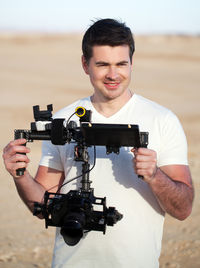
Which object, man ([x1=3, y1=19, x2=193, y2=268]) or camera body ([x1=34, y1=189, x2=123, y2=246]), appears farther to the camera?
man ([x1=3, y1=19, x2=193, y2=268])

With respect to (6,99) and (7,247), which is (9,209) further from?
(6,99)

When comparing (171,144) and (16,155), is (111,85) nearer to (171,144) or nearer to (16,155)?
(171,144)

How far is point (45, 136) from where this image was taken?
9.10ft

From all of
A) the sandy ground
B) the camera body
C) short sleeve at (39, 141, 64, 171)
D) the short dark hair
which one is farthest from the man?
the sandy ground

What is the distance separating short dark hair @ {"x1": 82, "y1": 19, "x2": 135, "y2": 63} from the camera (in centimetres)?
307

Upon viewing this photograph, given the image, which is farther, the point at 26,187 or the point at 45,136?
the point at 26,187

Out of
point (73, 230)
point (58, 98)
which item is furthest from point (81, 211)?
point (58, 98)

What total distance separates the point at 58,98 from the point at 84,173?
17.6 meters

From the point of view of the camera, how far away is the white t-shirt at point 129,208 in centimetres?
298

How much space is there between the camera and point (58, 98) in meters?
20.2

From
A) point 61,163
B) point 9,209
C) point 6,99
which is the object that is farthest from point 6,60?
point 61,163

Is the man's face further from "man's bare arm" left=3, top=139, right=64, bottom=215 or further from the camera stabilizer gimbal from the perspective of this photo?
"man's bare arm" left=3, top=139, right=64, bottom=215

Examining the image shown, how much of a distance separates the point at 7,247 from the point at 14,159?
3.90 m

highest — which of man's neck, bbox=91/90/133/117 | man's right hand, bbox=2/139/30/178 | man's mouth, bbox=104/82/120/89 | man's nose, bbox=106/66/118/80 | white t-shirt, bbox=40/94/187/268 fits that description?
man's nose, bbox=106/66/118/80
